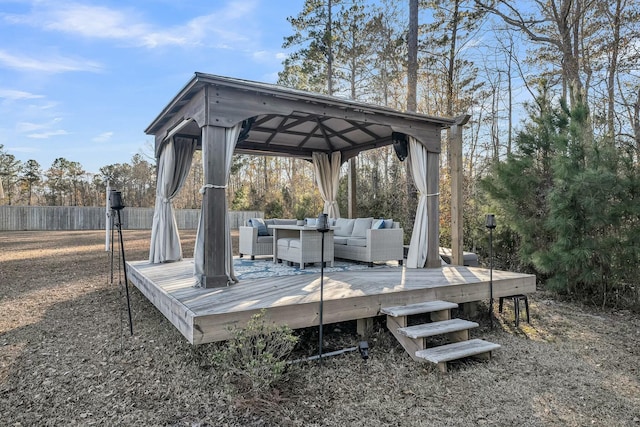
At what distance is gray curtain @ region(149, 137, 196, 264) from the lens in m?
5.98

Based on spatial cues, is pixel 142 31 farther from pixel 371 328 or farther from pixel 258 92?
pixel 371 328

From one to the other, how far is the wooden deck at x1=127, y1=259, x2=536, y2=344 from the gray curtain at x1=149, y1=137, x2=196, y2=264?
63 centimetres

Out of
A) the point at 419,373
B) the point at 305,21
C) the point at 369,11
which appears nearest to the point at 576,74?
the point at 369,11

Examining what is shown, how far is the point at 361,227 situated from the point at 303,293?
309cm

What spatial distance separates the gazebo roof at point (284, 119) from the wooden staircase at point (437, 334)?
104 inches

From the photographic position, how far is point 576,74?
8.92m

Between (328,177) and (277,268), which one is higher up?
(328,177)

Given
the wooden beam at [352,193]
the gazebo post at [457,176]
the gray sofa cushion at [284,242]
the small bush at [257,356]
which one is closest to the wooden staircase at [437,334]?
the small bush at [257,356]

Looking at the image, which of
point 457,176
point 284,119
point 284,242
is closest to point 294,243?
point 284,242

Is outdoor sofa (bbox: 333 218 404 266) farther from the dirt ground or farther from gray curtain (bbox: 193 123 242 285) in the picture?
gray curtain (bbox: 193 123 242 285)

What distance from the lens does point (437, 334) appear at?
3.50 meters

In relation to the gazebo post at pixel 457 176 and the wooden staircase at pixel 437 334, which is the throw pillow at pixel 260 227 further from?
the wooden staircase at pixel 437 334

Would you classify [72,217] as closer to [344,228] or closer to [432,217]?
[344,228]

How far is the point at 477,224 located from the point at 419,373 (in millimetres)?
5371
